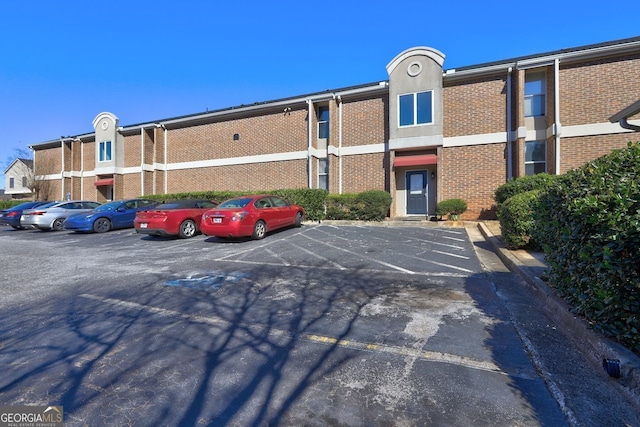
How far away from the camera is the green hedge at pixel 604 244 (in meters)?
2.40

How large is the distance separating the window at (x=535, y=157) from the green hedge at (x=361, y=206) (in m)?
6.32

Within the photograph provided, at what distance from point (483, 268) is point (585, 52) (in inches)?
492

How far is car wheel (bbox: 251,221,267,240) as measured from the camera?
9.60 metres

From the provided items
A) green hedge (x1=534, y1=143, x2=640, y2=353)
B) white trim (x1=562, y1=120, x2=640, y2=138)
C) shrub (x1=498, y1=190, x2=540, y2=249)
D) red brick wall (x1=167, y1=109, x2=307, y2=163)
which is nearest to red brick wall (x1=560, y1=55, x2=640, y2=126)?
white trim (x1=562, y1=120, x2=640, y2=138)

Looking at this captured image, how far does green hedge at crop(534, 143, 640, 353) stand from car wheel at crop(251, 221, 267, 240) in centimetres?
774

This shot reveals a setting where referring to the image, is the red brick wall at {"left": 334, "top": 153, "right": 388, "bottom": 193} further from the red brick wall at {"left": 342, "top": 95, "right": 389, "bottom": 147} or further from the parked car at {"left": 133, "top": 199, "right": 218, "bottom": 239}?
the parked car at {"left": 133, "top": 199, "right": 218, "bottom": 239}

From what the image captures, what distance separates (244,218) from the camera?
9117 mm

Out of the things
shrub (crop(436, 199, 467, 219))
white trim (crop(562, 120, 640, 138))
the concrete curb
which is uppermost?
white trim (crop(562, 120, 640, 138))

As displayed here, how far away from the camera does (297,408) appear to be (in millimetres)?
2082

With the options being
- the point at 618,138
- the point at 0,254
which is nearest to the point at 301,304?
the point at 0,254

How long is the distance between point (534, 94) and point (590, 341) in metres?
14.6

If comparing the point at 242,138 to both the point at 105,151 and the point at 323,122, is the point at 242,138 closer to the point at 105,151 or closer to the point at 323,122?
the point at 323,122

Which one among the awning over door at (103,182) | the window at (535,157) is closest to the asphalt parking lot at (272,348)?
the window at (535,157)

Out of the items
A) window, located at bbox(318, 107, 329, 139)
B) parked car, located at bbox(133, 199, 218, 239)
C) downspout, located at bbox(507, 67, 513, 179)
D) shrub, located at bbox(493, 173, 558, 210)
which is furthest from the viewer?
window, located at bbox(318, 107, 329, 139)
